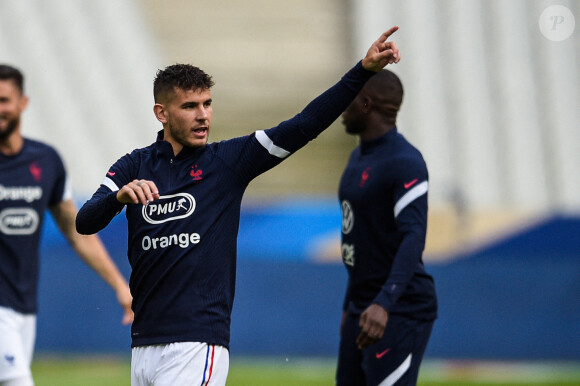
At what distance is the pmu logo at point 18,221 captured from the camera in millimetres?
6668

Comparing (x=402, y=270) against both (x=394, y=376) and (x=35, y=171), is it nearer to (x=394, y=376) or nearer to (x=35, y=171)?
(x=394, y=376)

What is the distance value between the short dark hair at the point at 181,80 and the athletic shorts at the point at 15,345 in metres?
2.22

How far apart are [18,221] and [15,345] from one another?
2.77 ft

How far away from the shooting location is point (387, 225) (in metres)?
5.78

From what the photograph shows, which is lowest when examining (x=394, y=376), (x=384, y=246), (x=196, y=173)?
(x=394, y=376)

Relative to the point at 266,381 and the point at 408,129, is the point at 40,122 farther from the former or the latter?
the point at 266,381

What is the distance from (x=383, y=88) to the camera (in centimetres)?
597

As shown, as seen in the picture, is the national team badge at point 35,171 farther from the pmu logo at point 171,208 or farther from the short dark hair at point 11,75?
the pmu logo at point 171,208

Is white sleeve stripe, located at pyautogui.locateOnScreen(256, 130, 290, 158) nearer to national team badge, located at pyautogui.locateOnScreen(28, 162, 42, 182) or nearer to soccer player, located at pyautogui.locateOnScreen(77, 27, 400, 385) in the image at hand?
soccer player, located at pyautogui.locateOnScreen(77, 27, 400, 385)

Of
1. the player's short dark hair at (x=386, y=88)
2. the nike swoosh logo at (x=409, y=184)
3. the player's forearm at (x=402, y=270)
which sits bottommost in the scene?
the player's forearm at (x=402, y=270)

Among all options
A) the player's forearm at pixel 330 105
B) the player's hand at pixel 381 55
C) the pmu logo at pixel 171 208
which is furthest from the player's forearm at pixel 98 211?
the player's hand at pixel 381 55

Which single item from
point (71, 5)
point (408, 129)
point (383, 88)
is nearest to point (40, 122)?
point (71, 5)

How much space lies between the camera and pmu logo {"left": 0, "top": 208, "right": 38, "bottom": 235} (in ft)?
21.9

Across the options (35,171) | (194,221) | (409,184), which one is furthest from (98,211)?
(35,171)
